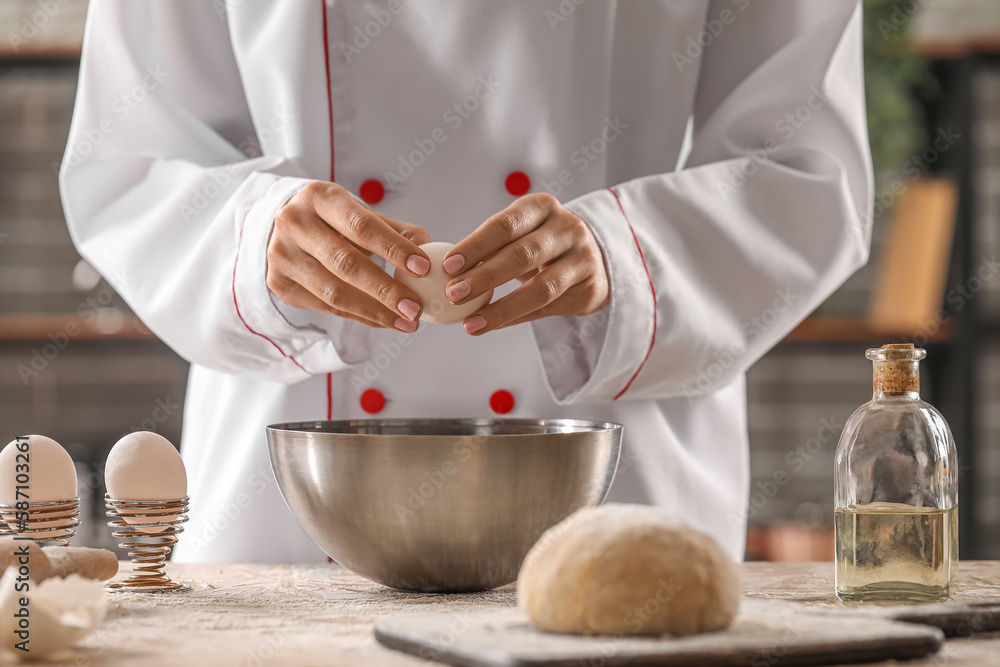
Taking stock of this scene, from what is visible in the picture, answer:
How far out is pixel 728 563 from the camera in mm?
545

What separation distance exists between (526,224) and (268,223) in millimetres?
237

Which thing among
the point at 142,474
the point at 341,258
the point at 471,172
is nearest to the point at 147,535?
the point at 142,474

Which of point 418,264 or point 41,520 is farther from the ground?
point 418,264

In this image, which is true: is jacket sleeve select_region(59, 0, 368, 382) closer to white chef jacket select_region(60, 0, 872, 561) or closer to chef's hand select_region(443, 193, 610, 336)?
white chef jacket select_region(60, 0, 872, 561)

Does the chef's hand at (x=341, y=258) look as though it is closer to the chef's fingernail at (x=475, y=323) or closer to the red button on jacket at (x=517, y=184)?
the chef's fingernail at (x=475, y=323)

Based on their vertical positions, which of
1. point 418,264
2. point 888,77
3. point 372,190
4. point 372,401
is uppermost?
point 888,77

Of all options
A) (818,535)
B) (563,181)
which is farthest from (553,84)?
(818,535)

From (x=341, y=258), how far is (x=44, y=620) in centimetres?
37

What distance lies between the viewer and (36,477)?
0.70m

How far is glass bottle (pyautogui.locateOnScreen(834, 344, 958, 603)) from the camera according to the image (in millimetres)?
688

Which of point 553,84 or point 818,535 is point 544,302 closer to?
point 553,84

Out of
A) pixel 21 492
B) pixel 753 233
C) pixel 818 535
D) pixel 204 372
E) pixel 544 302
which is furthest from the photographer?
pixel 818 535

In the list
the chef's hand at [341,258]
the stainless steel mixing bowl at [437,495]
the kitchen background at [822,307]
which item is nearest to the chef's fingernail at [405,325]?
the chef's hand at [341,258]

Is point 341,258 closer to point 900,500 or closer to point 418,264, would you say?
point 418,264
